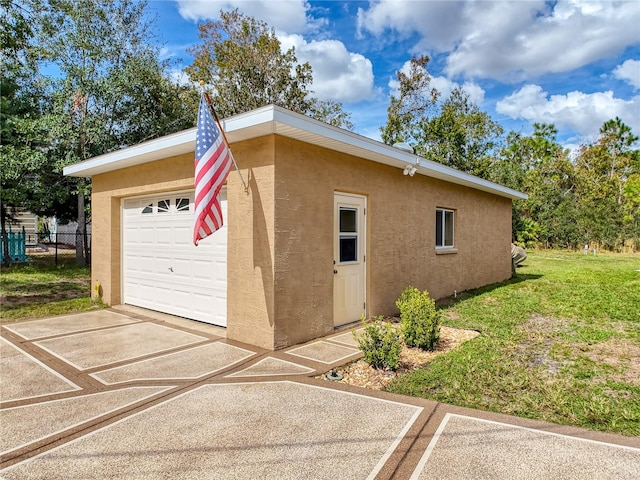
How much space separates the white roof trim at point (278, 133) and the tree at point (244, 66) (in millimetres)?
13436

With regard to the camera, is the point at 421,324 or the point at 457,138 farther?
the point at 457,138

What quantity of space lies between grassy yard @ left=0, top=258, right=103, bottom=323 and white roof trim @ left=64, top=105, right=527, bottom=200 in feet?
9.15

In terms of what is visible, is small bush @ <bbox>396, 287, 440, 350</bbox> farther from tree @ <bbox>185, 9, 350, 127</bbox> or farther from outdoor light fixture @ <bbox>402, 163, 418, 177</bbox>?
tree @ <bbox>185, 9, 350, 127</bbox>

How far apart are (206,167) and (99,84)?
1201 cm

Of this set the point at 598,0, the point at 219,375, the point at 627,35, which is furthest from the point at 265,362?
the point at 627,35

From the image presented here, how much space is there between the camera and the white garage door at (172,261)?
6203 millimetres

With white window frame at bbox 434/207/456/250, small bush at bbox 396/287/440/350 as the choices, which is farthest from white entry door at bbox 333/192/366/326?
white window frame at bbox 434/207/456/250

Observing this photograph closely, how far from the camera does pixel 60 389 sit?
376 centimetres

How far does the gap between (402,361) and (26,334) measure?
214 inches

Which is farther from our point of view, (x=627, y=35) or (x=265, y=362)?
(x=627, y=35)

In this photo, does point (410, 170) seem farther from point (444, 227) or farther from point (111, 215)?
point (111, 215)

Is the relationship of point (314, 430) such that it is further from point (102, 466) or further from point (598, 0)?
point (598, 0)

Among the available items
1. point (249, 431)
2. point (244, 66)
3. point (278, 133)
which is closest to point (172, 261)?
point (278, 133)

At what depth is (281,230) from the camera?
5.11m
